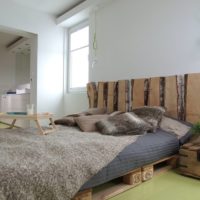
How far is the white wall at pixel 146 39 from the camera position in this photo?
248 centimetres

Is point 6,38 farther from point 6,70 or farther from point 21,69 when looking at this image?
point 21,69

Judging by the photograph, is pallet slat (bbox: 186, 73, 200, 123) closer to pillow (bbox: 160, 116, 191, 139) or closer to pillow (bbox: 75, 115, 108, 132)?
pillow (bbox: 160, 116, 191, 139)

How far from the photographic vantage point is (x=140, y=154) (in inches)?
65.2

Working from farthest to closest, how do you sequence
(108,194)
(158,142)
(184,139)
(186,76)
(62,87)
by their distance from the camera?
(62,87), (186,76), (184,139), (158,142), (108,194)

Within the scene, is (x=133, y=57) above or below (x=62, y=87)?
above

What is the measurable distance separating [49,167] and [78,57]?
3477 mm

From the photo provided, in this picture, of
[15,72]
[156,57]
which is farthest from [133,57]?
[15,72]

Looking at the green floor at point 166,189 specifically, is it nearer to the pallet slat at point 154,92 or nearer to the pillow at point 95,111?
the pallet slat at point 154,92

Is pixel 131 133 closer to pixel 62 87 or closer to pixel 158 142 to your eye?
pixel 158 142

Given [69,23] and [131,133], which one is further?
[69,23]

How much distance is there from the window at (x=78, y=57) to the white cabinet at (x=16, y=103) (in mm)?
1207

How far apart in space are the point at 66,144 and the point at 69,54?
326 cm

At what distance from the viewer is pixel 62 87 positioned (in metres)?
4.46

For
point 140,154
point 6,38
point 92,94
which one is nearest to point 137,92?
point 92,94
